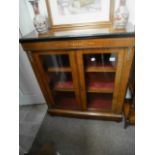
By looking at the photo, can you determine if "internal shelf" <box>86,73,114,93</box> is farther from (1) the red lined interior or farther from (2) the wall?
(2) the wall

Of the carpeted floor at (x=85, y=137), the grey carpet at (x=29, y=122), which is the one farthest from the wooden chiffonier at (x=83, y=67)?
the grey carpet at (x=29, y=122)

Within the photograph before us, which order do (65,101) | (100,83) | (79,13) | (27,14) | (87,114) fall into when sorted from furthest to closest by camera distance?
(65,101)
(87,114)
(100,83)
(27,14)
(79,13)

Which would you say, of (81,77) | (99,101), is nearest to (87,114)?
(99,101)

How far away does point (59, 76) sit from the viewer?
1.43 metres

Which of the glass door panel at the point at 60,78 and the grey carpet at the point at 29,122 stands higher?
the glass door panel at the point at 60,78

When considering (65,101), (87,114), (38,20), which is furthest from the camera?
(65,101)

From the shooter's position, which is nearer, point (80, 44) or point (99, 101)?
point (80, 44)

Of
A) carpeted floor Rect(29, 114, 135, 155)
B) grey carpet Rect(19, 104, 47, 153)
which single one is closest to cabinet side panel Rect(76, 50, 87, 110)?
carpeted floor Rect(29, 114, 135, 155)

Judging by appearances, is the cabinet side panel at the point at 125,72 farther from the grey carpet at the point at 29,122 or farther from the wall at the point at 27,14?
the grey carpet at the point at 29,122

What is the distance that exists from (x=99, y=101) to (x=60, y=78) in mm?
631

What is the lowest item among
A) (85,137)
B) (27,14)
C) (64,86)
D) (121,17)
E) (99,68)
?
(85,137)

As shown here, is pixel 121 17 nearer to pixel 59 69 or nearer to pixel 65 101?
pixel 59 69

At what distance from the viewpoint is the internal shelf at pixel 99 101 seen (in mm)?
1519
